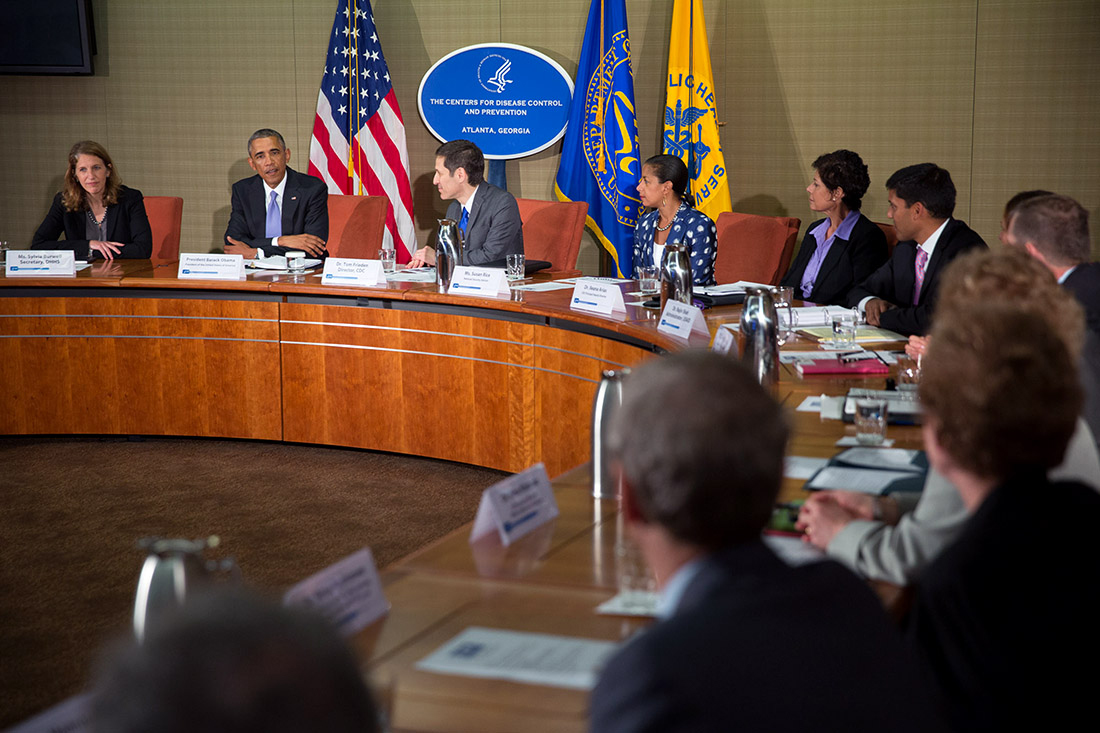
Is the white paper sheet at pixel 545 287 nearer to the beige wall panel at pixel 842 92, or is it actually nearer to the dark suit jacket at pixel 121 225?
the dark suit jacket at pixel 121 225

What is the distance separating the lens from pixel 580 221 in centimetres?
534

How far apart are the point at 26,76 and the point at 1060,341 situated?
7.65 meters

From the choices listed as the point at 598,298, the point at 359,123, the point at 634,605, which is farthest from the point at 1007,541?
the point at 359,123

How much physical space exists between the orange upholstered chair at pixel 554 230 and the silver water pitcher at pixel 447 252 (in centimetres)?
68

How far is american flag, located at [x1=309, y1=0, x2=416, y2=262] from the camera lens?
671cm

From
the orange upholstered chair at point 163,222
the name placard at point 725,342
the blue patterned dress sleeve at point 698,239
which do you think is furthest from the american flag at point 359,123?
the name placard at point 725,342

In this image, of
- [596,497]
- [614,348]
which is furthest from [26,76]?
[596,497]

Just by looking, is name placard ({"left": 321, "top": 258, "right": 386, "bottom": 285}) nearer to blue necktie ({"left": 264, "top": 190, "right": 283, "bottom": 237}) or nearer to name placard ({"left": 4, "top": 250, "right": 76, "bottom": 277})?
blue necktie ({"left": 264, "top": 190, "right": 283, "bottom": 237})

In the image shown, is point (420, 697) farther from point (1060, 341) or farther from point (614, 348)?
point (614, 348)

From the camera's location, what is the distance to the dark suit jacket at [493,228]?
16.8 feet

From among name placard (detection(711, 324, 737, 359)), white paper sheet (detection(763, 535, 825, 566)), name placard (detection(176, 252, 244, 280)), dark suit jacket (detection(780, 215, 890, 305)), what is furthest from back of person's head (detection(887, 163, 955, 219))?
name placard (detection(176, 252, 244, 280))

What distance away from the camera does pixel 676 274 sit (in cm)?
385

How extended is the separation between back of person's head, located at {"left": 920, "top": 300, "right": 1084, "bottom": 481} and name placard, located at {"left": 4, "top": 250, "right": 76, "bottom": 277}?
178 inches

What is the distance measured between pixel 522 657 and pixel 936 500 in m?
0.69
